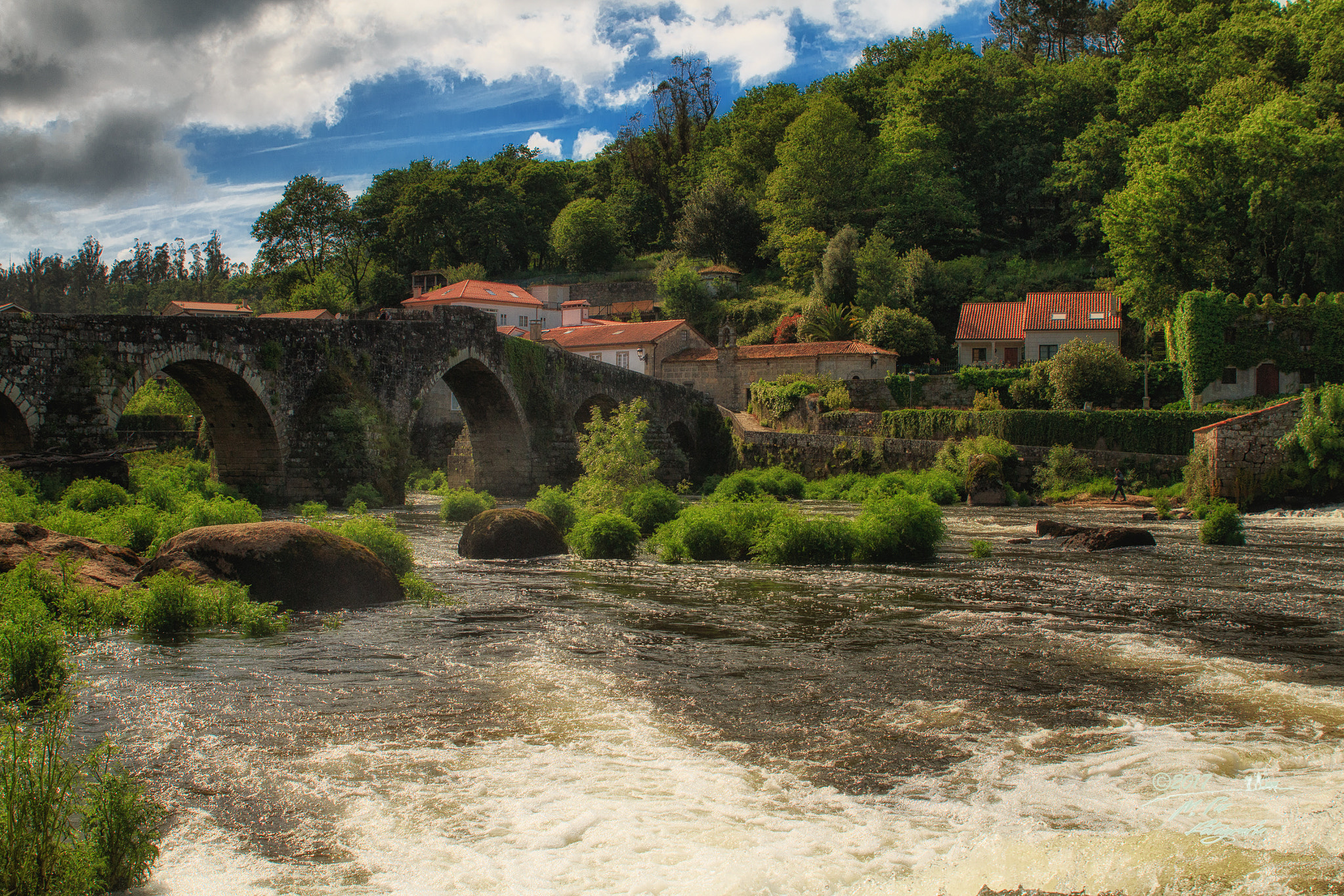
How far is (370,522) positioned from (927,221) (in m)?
52.6

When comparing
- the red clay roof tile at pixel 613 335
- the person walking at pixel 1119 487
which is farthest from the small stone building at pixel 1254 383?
the red clay roof tile at pixel 613 335

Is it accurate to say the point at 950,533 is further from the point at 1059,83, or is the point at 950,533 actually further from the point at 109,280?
the point at 109,280

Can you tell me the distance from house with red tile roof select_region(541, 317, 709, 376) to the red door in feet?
85.2

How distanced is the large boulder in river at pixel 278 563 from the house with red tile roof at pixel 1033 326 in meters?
41.5

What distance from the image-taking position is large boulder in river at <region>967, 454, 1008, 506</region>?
100 feet

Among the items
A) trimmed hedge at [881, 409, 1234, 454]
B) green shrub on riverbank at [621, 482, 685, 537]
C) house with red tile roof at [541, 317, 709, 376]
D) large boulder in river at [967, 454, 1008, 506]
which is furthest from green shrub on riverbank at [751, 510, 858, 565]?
house with red tile roof at [541, 317, 709, 376]

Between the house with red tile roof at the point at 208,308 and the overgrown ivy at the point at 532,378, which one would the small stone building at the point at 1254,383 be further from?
the house with red tile roof at the point at 208,308

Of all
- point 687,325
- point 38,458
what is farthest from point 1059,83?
point 38,458

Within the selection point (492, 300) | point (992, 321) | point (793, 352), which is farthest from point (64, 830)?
point (492, 300)

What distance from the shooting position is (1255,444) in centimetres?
2623

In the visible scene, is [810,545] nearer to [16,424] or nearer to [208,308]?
[16,424]

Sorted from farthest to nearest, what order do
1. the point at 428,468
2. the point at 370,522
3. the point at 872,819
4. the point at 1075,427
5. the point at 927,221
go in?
1. the point at 927,221
2. the point at 428,468
3. the point at 1075,427
4. the point at 370,522
5. the point at 872,819

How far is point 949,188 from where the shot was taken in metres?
60.5

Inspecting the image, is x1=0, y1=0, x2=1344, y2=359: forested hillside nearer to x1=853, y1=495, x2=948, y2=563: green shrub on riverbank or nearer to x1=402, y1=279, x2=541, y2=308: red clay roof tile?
x1=402, y1=279, x2=541, y2=308: red clay roof tile
